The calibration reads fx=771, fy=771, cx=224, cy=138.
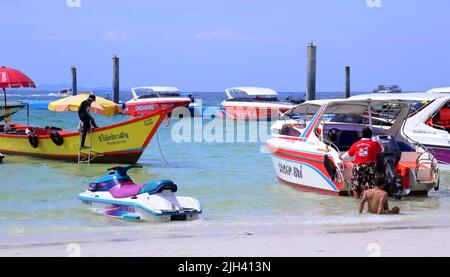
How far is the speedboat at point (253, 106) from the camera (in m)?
40.9

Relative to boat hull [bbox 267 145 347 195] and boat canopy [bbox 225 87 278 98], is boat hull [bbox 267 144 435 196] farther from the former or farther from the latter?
boat canopy [bbox 225 87 278 98]

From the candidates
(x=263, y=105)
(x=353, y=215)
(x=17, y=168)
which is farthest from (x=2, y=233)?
(x=263, y=105)

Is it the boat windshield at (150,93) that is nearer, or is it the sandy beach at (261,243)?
the sandy beach at (261,243)

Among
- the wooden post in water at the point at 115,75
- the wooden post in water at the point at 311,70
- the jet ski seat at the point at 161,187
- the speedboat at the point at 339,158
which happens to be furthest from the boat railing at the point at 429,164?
the wooden post in water at the point at 115,75

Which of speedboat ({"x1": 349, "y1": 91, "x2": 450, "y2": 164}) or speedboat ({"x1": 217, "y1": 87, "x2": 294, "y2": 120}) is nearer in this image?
speedboat ({"x1": 349, "y1": 91, "x2": 450, "y2": 164})

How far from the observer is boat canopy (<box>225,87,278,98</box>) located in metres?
43.8

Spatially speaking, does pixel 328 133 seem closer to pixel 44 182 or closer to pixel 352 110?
pixel 352 110

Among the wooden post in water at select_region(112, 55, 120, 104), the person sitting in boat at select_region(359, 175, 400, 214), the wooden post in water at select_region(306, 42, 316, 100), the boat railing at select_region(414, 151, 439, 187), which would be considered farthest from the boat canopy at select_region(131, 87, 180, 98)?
the person sitting in boat at select_region(359, 175, 400, 214)

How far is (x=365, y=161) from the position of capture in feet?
37.8

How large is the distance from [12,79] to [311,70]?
20.2m

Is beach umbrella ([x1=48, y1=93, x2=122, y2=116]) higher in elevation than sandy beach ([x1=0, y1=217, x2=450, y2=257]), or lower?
higher

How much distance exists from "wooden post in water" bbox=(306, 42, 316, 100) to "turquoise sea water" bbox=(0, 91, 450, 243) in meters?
15.9

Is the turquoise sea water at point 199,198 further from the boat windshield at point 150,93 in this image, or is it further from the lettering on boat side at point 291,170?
the boat windshield at point 150,93
